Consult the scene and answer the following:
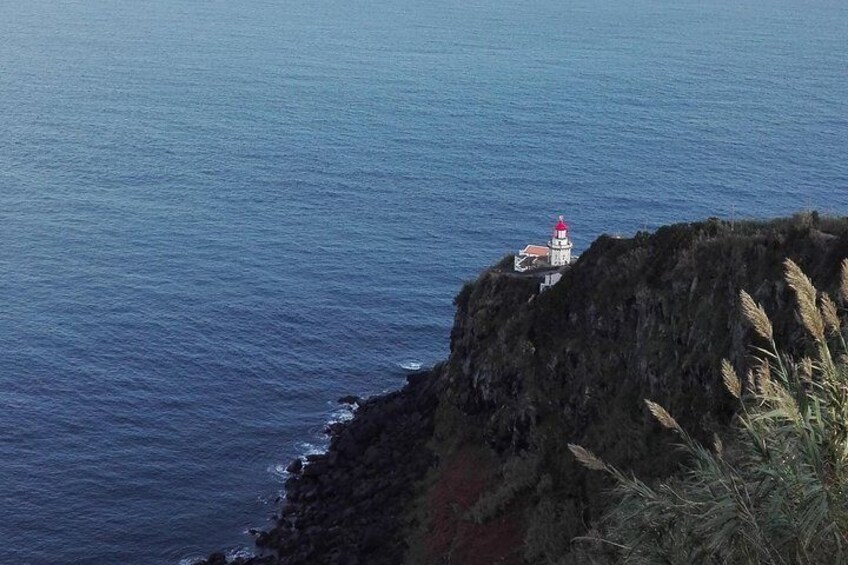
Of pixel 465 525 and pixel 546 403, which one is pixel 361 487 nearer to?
pixel 465 525

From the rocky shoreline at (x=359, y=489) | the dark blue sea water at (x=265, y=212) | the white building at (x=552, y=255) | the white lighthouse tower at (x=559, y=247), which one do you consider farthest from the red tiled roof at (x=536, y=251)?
the dark blue sea water at (x=265, y=212)

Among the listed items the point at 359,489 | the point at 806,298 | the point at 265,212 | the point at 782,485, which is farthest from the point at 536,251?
the point at 806,298

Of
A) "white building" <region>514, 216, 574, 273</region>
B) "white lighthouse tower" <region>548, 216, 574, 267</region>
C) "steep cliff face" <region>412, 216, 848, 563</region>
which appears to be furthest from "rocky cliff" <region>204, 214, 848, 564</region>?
"white lighthouse tower" <region>548, 216, 574, 267</region>

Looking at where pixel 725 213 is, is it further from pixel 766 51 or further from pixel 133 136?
pixel 766 51

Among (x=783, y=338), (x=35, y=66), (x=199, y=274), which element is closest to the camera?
(x=783, y=338)

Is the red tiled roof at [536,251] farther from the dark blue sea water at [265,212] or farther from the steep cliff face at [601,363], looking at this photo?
the dark blue sea water at [265,212]

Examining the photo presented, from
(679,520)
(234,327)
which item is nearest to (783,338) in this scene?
(679,520)
